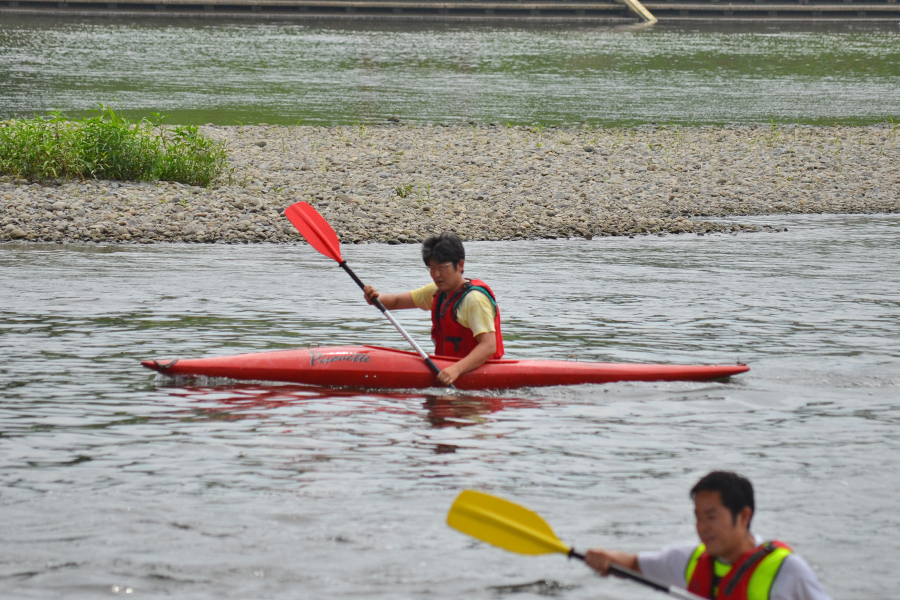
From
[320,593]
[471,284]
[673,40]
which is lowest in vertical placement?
[320,593]

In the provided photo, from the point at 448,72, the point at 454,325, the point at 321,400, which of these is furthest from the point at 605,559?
the point at 448,72

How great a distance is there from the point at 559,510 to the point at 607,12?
51249mm

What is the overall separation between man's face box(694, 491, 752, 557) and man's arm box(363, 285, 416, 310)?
3902 mm

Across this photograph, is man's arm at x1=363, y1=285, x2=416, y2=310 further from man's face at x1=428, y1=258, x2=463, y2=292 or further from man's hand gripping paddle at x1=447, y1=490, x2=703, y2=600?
man's hand gripping paddle at x1=447, y1=490, x2=703, y2=600

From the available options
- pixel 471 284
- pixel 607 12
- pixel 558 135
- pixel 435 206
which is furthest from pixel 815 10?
pixel 471 284

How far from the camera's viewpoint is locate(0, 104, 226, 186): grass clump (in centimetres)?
1366

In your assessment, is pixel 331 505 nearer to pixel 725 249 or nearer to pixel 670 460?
pixel 670 460

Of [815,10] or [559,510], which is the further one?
[815,10]

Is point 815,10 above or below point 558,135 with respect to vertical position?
above

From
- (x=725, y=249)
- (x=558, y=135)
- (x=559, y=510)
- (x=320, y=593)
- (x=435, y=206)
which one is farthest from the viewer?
(x=558, y=135)

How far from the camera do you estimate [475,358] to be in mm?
6789

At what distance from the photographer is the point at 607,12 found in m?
53.6

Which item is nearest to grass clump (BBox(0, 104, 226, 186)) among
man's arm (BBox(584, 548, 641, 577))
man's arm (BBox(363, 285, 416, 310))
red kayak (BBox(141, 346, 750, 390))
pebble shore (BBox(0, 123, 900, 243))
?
pebble shore (BBox(0, 123, 900, 243))

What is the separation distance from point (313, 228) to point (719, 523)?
547 centimetres
